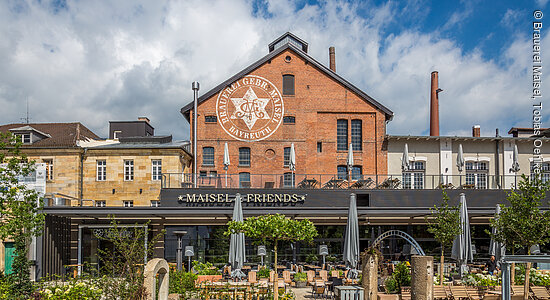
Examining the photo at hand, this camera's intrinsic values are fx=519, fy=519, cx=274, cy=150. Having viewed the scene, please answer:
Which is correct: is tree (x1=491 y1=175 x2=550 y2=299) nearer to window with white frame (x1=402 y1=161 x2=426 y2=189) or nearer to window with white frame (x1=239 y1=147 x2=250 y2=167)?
window with white frame (x1=402 y1=161 x2=426 y2=189)

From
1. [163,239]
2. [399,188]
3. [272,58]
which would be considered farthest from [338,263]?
[272,58]

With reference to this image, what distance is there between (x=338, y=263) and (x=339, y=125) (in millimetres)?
9504

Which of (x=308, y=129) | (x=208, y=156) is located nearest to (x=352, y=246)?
(x=308, y=129)

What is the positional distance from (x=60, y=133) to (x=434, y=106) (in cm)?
2432

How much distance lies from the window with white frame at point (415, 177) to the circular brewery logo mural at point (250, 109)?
25.8 ft

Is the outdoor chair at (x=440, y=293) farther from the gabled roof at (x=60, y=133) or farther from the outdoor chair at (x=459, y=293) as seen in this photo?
the gabled roof at (x=60, y=133)

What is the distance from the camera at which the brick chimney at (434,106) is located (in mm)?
34062

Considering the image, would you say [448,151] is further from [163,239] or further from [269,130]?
[163,239]

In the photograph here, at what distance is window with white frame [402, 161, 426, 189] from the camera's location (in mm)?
25737

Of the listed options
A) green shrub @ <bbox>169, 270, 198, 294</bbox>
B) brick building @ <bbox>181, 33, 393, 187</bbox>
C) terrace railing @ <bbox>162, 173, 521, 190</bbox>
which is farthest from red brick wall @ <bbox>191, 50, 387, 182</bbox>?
green shrub @ <bbox>169, 270, 198, 294</bbox>

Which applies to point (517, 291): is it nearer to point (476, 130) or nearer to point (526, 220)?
point (526, 220)

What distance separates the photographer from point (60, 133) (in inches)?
1288

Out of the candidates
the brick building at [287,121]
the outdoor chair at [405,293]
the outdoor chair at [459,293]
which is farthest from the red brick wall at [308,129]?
the outdoor chair at [459,293]

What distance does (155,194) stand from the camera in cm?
2795
